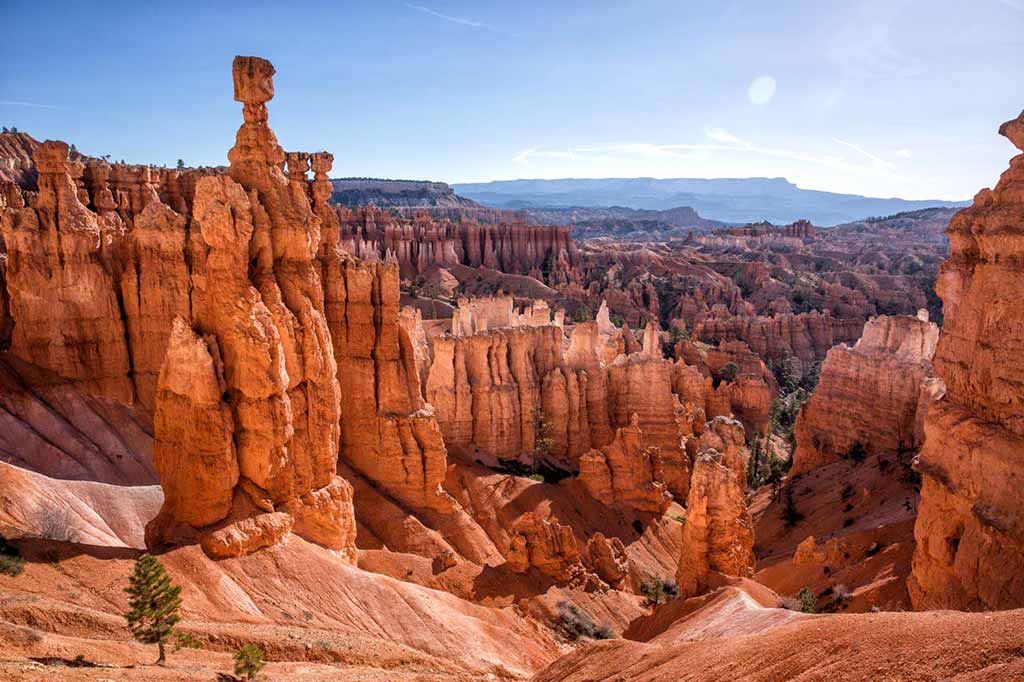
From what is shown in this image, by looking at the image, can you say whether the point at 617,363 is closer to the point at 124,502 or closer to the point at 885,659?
the point at 124,502

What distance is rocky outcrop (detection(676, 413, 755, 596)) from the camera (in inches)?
867

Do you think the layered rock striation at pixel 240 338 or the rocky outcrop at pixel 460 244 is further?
the rocky outcrop at pixel 460 244

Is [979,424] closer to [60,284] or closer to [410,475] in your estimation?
[410,475]

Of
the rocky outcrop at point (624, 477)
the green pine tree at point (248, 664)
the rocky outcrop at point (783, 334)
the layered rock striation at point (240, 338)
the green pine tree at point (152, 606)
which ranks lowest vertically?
the rocky outcrop at point (624, 477)

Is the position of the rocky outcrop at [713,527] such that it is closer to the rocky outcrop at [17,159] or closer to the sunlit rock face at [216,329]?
the sunlit rock face at [216,329]

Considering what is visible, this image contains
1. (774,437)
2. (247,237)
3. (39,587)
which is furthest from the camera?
(774,437)

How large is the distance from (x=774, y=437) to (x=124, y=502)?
148ft

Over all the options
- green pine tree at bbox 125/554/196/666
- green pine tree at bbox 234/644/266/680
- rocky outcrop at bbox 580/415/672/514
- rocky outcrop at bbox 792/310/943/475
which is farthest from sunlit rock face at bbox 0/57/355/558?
rocky outcrop at bbox 792/310/943/475

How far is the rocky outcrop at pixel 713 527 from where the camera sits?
2202 centimetres

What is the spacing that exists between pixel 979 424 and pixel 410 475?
1720cm

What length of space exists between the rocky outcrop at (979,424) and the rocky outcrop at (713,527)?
5070 mm

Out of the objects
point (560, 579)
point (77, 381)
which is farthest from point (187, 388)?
point (560, 579)

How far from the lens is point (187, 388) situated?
16.5m

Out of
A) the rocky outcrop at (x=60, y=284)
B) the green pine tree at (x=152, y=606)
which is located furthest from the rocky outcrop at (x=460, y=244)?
the green pine tree at (x=152, y=606)
